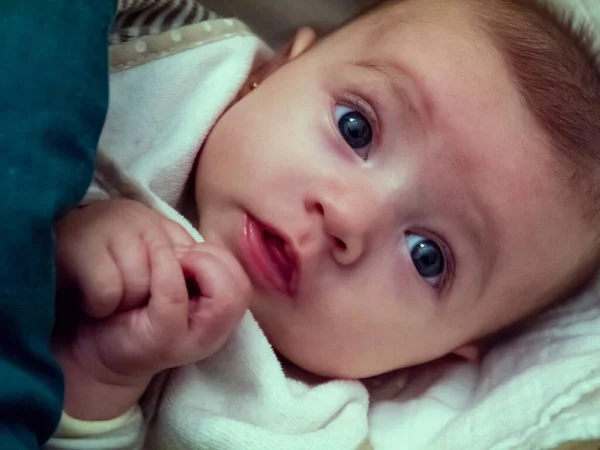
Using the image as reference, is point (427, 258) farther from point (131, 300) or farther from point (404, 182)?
point (131, 300)

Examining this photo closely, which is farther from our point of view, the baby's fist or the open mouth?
the open mouth

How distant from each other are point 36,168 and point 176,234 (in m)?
0.19

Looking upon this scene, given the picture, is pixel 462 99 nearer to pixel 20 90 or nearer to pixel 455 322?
pixel 455 322

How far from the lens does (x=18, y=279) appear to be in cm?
46

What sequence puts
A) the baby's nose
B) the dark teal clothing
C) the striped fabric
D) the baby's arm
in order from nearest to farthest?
the dark teal clothing → the baby's arm → the baby's nose → the striped fabric

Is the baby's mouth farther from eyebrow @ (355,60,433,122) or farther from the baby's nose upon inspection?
eyebrow @ (355,60,433,122)

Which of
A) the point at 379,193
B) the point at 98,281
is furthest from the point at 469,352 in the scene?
the point at 98,281

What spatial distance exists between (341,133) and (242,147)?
0.11 m

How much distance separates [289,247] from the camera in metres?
0.76

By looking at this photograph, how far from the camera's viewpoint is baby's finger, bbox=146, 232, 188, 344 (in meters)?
0.58

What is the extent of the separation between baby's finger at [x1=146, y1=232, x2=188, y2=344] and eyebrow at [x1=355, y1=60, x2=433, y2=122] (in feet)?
1.10

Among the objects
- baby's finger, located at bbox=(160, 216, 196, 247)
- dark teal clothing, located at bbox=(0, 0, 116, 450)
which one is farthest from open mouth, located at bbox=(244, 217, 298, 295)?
dark teal clothing, located at bbox=(0, 0, 116, 450)

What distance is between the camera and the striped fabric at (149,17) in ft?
2.80

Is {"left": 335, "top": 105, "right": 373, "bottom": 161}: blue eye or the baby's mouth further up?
{"left": 335, "top": 105, "right": 373, "bottom": 161}: blue eye
